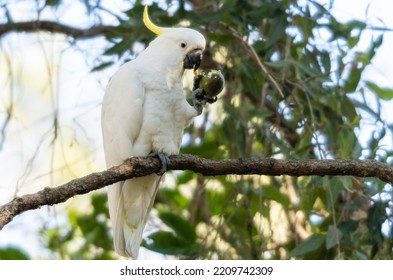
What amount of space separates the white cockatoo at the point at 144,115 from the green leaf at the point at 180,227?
1.42 ft

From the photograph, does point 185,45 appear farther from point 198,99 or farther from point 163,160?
point 163,160

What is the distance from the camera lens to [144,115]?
2900 millimetres

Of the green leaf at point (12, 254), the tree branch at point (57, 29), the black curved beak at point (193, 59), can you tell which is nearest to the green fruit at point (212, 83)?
the black curved beak at point (193, 59)

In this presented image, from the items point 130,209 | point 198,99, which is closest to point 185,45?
point 198,99

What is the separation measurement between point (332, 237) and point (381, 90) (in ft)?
2.80

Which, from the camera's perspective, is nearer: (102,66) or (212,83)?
(212,83)

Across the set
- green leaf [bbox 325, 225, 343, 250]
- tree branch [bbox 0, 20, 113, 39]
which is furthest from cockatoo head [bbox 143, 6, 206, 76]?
green leaf [bbox 325, 225, 343, 250]

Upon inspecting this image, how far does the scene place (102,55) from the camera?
11.6 ft

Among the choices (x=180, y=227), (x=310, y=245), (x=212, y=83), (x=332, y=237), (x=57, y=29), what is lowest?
(x=180, y=227)

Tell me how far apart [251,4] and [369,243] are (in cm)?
120

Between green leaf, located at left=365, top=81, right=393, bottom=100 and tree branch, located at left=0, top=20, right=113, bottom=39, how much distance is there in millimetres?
1268

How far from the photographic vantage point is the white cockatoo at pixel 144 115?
2895 mm

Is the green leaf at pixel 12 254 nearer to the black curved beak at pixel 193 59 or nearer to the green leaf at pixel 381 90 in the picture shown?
the black curved beak at pixel 193 59
